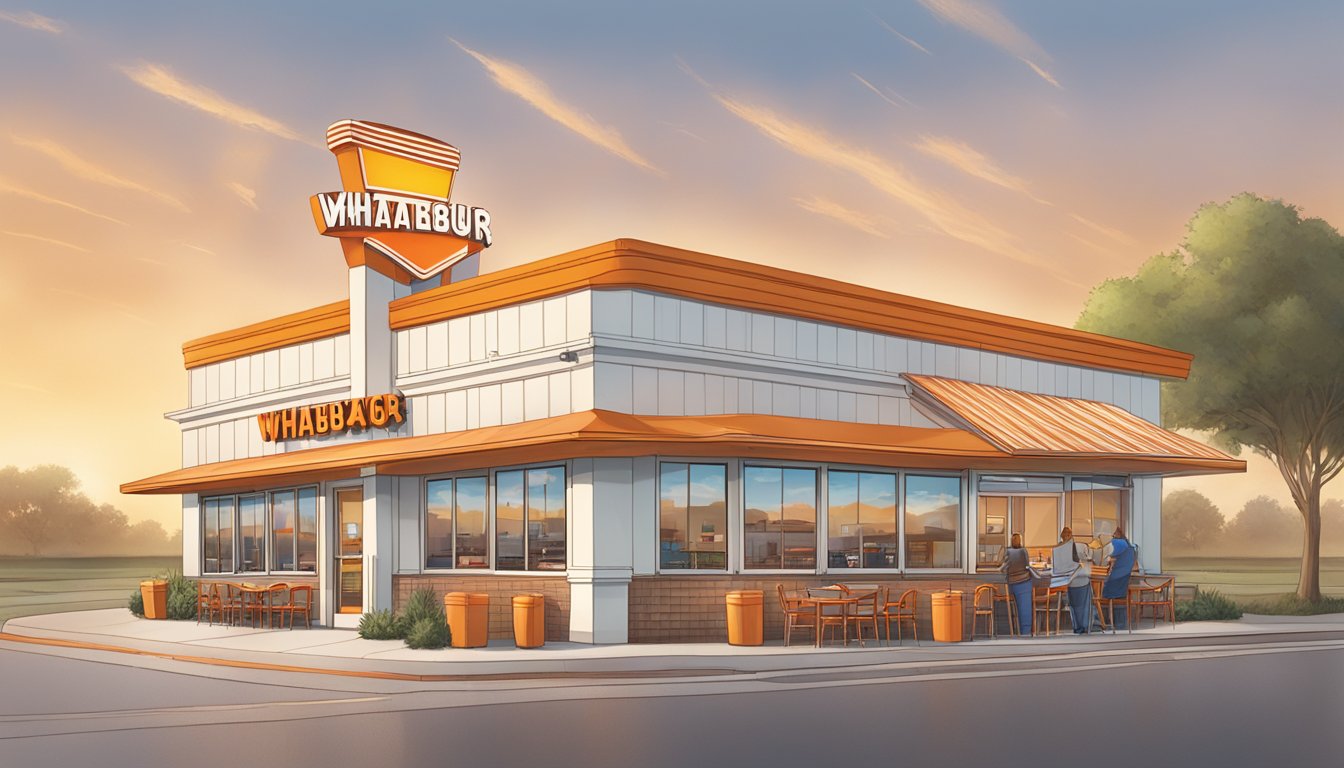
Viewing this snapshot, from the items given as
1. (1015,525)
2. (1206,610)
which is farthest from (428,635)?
(1206,610)

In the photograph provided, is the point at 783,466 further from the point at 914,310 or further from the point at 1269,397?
the point at 1269,397

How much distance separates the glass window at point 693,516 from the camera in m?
23.7

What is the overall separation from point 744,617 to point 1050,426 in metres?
8.84

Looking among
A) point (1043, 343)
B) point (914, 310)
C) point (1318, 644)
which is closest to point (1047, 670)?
point (1318, 644)

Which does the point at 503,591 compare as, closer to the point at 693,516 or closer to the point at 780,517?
the point at 693,516

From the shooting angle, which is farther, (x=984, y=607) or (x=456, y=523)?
(x=456, y=523)

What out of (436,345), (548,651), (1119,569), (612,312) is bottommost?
(548,651)

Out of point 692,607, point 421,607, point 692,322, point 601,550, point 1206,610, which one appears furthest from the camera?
point 1206,610

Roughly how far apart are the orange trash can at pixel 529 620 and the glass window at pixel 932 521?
7782 mm

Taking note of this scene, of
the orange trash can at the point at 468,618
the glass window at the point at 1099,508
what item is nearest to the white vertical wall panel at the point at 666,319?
the orange trash can at the point at 468,618

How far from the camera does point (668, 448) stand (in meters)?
22.8

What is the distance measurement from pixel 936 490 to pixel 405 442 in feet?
34.8

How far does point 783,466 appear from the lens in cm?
2478

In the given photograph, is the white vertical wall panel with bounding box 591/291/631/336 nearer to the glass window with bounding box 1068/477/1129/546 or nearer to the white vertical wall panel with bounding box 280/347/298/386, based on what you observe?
the white vertical wall panel with bounding box 280/347/298/386
